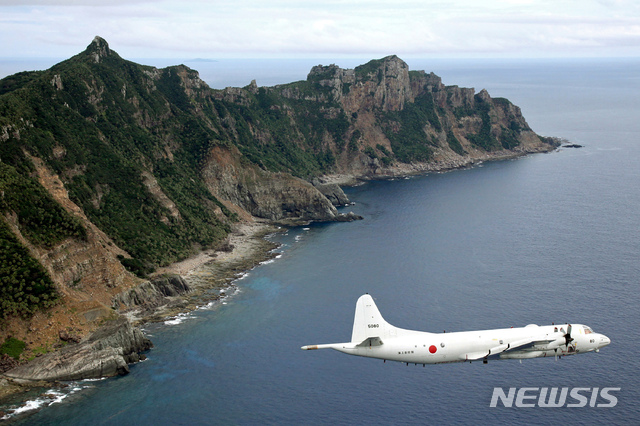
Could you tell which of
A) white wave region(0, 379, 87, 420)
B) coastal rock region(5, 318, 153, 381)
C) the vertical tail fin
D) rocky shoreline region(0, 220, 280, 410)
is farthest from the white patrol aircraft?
rocky shoreline region(0, 220, 280, 410)

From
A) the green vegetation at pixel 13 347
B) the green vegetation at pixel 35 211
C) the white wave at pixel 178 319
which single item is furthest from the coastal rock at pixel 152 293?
the green vegetation at pixel 13 347

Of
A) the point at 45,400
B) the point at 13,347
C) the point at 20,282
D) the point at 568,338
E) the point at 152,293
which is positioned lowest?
the point at 45,400

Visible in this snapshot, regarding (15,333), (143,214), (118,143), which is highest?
(118,143)

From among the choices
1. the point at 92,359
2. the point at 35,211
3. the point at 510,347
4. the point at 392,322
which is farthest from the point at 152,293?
the point at 510,347

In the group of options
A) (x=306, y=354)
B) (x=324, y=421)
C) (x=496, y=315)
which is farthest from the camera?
(x=496, y=315)

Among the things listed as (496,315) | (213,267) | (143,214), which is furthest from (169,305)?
(496,315)

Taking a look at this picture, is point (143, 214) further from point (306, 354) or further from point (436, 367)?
point (436, 367)

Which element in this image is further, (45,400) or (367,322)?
(45,400)

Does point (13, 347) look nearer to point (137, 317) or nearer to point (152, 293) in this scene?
point (137, 317)

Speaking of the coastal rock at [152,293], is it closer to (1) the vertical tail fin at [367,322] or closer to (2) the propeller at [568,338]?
(1) the vertical tail fin at [367,322]
